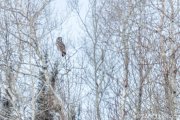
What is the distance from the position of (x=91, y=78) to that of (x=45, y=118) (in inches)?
162

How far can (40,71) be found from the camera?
12008mm

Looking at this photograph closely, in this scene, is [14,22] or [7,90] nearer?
[14,22]

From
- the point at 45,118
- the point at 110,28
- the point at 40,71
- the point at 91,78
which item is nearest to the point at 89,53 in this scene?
the point at 91,78

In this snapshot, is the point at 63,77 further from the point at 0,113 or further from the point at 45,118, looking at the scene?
the point at 45,118

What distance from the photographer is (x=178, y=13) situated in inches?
391

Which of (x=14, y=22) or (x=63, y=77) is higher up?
(x=14, y=22)

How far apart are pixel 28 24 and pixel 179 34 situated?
13.0 ft

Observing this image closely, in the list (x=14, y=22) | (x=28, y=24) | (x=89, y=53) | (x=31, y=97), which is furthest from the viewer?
(x=89, y=53)

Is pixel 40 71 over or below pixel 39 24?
below

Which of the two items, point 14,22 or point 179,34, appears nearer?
point 179,34

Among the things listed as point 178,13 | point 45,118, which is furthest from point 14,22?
point 45,118

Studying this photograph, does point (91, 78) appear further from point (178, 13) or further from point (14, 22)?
point (178, 13)

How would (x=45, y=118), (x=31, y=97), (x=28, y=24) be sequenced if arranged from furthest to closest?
1. (x=45, y=118)
2. (x=31, y=97)
3. (x=28, y=24)

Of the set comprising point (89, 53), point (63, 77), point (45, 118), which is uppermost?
point (89, 53)
